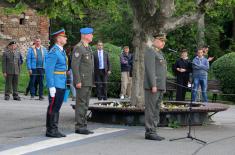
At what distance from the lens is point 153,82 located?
12.4 meters

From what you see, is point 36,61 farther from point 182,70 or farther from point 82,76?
point 82,76

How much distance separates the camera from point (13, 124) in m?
14.7

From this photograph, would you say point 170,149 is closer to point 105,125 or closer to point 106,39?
point 105,125

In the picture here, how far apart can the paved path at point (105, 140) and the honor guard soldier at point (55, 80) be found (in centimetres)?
32

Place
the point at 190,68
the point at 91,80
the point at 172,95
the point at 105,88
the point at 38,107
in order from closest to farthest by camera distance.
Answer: the point at 91,80 < the point at 38,107 < the point at 190,68 < the point at 105,88 < the point at 172,95

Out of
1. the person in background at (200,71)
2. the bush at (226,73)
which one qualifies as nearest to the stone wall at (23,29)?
the bush at (226,73)

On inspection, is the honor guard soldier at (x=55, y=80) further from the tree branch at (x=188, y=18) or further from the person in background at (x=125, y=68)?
the person in background at (x=125, y=68)

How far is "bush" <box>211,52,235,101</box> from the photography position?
23.5 m

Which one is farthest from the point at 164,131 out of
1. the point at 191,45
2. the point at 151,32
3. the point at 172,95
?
the point at 191,45

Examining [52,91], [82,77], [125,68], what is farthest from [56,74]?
[125,68]

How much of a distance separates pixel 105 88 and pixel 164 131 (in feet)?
29.8

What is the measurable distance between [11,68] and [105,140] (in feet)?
33.1

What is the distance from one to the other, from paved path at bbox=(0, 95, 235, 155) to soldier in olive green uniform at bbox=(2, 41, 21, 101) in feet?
17.2

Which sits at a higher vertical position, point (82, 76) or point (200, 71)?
point (200, 71)
